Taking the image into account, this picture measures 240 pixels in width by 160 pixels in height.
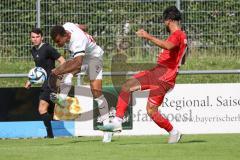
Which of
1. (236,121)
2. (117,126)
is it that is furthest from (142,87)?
(236,121)

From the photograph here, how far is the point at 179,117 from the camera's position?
56.2 feet

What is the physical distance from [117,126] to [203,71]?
655 centimetres

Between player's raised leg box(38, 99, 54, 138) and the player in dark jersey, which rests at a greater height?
the player in dark jersey

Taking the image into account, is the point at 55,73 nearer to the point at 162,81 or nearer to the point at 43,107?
the point at 43,107

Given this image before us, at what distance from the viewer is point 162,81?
12.9 meters

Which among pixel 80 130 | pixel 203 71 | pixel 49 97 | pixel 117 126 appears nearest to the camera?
pixel 117 126

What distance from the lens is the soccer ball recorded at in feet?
50.4

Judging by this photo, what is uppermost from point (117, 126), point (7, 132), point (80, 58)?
point (80, 58)

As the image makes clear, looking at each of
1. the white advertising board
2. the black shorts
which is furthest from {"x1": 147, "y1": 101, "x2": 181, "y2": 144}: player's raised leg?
the white advertising board

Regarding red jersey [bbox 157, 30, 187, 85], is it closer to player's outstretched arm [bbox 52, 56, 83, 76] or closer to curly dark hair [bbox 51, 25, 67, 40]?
player's outstretched arm [bbox 52, 56, 83, 76]

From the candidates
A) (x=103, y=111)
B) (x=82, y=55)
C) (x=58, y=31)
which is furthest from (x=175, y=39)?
(x=103, y=111)

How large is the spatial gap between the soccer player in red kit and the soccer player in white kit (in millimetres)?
933

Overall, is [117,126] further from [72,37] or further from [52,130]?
[52,130]

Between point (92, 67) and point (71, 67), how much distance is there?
46 centimetres
